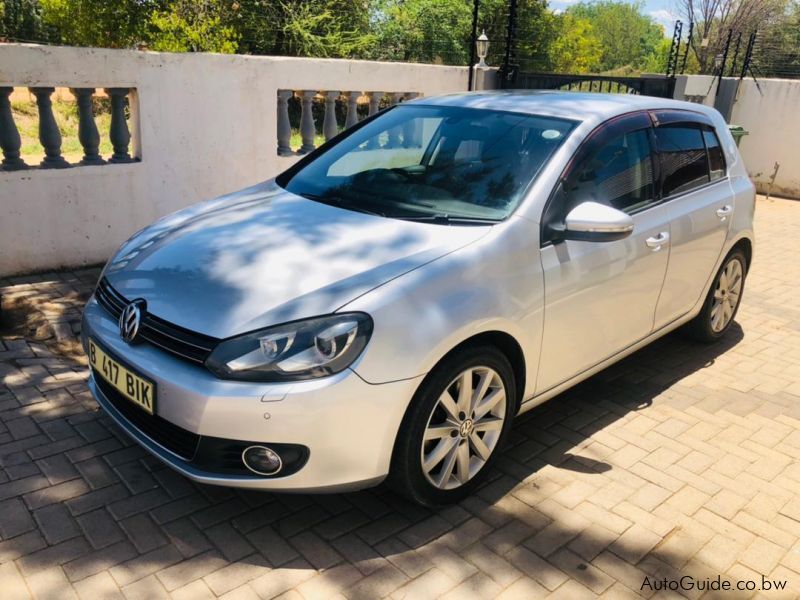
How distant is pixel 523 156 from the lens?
3.47 meters

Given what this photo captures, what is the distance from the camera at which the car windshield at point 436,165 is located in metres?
3.34

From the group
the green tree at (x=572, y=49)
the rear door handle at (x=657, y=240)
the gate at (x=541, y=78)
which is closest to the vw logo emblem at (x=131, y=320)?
the rear door handle at (x=657, y=240)

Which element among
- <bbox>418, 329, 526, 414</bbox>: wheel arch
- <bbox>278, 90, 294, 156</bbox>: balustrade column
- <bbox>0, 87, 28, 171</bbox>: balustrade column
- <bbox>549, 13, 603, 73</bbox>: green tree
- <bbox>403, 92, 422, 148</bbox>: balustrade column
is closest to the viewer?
<bbox>418, 329, 526, 414</bbox>: wheel arch

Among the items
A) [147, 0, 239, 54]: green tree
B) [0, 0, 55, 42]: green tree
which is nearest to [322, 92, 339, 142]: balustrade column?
[147, 0, 239, 54]: green tree

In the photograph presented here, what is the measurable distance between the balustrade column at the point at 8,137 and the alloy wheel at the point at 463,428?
13.7 ft

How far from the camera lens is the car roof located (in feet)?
12.2

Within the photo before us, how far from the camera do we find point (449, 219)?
3.21 metres

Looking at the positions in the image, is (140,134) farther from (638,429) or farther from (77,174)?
(638,429)

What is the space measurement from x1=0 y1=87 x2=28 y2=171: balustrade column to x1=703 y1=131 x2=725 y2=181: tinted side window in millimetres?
4886

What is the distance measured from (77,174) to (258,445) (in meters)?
3.96

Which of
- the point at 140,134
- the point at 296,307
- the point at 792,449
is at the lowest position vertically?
the point at 792,449

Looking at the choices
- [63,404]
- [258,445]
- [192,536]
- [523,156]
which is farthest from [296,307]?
[63,404]

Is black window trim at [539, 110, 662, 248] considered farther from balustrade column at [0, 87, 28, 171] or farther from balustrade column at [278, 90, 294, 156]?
balustrade column at [0, 87, 28, 171]

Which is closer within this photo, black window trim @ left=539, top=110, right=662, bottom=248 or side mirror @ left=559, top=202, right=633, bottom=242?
side mirror @ left=559, top=202, right=633, bottom=242
